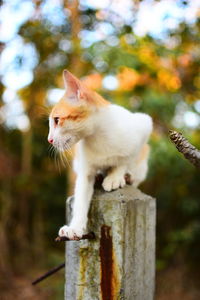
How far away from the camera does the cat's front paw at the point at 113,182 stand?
1524 mm

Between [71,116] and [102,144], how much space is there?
191mm

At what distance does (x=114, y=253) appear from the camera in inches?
50.3

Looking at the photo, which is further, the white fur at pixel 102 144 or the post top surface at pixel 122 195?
the white fur at pixel 102 144

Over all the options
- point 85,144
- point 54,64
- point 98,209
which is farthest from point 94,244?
point 54,64

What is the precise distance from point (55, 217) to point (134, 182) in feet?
13.7

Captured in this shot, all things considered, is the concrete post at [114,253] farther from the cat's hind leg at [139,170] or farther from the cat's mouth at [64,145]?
the cat's hind leg at [139,170]

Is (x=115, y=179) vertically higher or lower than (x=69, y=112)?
lower

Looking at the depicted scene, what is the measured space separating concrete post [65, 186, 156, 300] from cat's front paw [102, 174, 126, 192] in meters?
0.10

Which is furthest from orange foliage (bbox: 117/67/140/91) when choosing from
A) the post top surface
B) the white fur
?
the post top surface

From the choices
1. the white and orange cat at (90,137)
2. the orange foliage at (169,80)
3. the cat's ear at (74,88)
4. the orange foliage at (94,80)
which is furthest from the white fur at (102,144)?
the orange foliage at (94,80)

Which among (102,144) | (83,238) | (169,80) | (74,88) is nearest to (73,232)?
(83,238)

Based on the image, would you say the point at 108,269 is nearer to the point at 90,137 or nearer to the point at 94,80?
the point at 90,137

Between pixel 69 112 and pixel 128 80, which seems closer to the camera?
pixel 69 112

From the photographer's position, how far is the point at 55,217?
595cm
